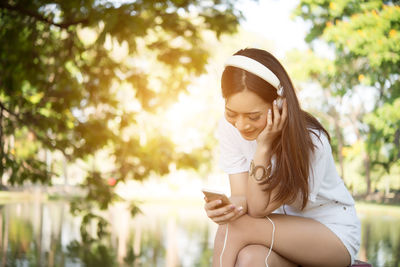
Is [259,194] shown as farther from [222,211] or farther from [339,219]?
[339,219]

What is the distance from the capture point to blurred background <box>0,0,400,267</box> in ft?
12.9

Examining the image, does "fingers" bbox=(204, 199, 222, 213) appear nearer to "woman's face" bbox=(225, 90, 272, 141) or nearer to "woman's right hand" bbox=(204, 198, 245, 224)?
"woman's right hand" bbox=(204, 198, 245, 224)

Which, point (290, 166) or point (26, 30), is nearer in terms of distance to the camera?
point (290, 166)

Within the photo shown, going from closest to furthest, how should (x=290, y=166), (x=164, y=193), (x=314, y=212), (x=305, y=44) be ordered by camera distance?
1. (x=290, y=166)
2. (x=314, y=212)
3. (x=305, y=44)
4. (x=164, y=193)

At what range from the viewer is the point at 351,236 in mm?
1582

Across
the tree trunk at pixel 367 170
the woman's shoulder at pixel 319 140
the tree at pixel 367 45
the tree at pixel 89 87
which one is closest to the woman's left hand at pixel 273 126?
the woman's shoulder at pixel 319 140

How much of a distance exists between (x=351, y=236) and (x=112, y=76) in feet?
11.4

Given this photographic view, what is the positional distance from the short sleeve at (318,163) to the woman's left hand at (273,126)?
0.12 metres

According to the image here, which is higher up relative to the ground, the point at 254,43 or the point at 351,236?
the point at 254,43

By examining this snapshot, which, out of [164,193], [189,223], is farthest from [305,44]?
[164,193]

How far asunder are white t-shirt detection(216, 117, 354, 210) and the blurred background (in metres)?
1.34

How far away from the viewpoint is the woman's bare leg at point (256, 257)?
1459mm

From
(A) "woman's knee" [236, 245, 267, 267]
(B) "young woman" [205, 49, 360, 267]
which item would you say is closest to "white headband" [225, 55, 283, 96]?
(B) "young woman" [205, 49, 360, 267]

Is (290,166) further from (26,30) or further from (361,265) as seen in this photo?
(26,30)
